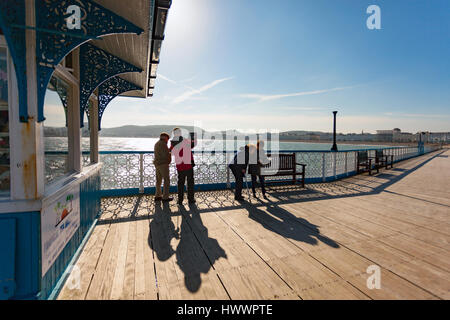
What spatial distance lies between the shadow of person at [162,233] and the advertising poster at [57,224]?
3.16 ft

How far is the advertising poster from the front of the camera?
6.27 ft

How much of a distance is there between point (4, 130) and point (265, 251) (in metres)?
2.84

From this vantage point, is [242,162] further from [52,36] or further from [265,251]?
[52,36]

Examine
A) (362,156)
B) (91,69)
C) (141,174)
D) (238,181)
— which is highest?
(91,69)

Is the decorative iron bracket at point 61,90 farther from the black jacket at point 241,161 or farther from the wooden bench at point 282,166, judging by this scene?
the wooden bench at point 282,166

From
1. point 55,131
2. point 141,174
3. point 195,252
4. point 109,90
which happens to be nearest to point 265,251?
point 195,252

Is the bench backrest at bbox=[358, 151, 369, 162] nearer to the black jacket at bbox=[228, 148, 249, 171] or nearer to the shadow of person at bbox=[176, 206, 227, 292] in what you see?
the black jacket at bbox=[228, 148, 249, 171]

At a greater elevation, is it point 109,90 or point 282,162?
point 109,90

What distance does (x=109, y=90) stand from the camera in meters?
4.91

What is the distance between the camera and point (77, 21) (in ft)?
6.72
